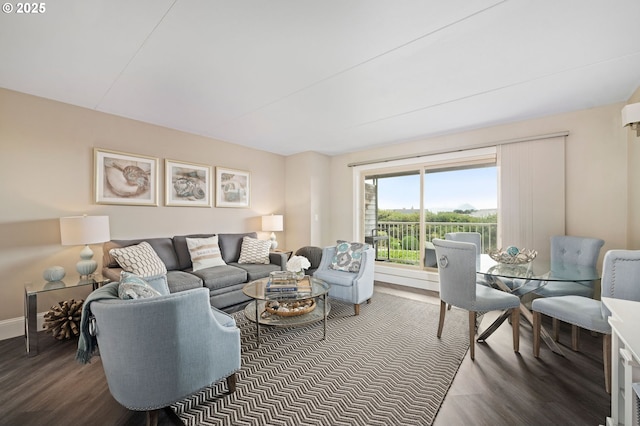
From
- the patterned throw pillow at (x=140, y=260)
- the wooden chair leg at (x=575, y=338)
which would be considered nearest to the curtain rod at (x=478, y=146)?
the wooden chair leg at (x=575, y=338)

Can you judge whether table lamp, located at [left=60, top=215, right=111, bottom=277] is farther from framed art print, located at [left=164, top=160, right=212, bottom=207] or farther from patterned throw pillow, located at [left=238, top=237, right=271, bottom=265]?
patterned throw pillow, located at [left=238, top=237, right=271, bottom=265]

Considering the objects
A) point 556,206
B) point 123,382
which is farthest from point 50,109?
point 556,206

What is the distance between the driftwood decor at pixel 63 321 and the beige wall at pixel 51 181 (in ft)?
1.66

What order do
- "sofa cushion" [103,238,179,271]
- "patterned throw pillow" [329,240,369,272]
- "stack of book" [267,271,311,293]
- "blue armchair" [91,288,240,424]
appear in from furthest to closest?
1. "patterned throw pillow" [329,240,369,272]
2. "sofa cushion" [103,238,179,271]
3. "stack of book" [267,271,311,293]
4. "blue armchair" [91,288,240,424]

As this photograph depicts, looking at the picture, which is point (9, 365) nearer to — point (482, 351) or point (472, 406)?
point (472, 406)

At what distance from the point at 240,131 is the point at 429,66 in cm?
273

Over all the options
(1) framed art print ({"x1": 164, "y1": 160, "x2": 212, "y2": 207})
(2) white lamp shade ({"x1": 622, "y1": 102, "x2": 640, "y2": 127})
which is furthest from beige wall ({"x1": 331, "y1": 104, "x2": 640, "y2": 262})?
(1) framed art print ({"x1": 164, "y1": 160, "x2": 212, "y2": 207})

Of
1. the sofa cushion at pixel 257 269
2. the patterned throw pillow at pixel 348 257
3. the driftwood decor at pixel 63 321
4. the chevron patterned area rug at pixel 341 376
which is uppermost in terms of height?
the patterned throw pillow at pixel 348 257

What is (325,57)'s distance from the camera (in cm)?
202

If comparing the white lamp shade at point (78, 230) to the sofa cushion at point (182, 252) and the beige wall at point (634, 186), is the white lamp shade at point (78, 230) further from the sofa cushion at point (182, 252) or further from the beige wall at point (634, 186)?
the beige wall at point (634, 186)

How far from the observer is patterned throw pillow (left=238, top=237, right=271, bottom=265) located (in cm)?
382

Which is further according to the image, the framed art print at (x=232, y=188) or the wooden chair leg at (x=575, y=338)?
the framed art print at (x=232, y=188)

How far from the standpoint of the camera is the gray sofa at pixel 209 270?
9.48 ft

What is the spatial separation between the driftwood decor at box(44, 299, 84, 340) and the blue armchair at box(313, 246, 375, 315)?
8.42ft
